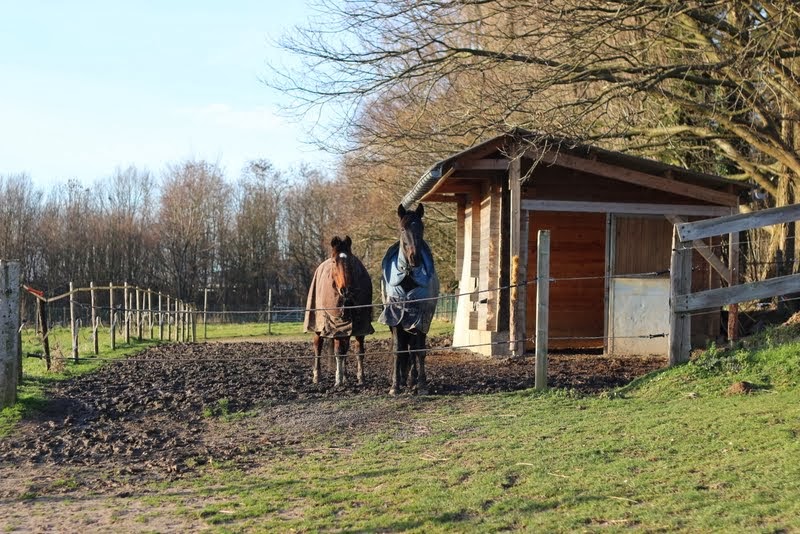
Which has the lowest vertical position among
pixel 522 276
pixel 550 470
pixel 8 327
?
pixel 550 470

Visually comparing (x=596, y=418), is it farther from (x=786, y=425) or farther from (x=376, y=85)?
(x=376, y=85)

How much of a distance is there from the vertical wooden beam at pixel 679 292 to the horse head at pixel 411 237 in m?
2.74

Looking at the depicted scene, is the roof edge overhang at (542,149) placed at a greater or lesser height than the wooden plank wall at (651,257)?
→ greater

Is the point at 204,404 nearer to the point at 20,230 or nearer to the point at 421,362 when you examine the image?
the point at 421,362

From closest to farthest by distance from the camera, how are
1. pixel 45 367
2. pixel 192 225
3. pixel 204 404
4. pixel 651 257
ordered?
pixel 204 404, pixel 45 367, pixel 651 257, pixel 192 225

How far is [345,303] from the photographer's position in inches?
422

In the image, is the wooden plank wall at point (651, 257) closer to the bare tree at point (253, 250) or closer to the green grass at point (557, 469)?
the green grass at point (557, 469)

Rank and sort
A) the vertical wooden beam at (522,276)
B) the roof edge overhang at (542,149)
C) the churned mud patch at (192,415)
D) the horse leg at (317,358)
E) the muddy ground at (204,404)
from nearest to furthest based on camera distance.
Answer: the churned mud patch at (192,415) < the muddy ground at (204,404) < the horse leg at (317,358) < the roof edge overhang at (542,149) < the vertical wooden beam at (522,276)

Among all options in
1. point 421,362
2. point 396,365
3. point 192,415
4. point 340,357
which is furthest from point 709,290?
point 192,415

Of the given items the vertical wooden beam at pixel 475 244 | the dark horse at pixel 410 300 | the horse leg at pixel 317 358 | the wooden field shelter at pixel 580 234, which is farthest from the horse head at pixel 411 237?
the vertical wooden beam at pixel 475 244

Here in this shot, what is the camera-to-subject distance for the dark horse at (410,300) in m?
9.84

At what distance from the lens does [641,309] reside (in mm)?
13094

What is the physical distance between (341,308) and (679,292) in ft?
12.4

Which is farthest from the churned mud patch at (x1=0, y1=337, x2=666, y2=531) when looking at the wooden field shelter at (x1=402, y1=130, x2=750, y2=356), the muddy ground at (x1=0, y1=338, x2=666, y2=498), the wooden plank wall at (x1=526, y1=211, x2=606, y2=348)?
the wooden plank wall at (x1=526, y1=211, x2=606, y2=348)
